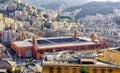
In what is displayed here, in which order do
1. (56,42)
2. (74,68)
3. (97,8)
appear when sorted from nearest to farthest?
(74,68)
(56,42)
(97,8)

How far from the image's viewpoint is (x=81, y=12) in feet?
250

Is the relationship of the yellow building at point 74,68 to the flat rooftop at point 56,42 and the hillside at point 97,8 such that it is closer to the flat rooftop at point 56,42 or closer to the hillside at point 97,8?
the flat rooftop at point 56,42

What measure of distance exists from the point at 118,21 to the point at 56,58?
148 ft

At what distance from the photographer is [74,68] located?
47.8 feet

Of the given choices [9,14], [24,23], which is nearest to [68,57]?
[24,23]

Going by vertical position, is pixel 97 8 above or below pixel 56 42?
above

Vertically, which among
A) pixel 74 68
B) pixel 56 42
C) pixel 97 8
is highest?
pixel 97 8

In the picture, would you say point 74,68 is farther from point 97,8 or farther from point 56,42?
point 97,8

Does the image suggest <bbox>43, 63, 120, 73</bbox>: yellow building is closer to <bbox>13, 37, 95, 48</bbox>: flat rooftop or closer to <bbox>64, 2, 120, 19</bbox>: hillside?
<bbox>13, 37, 95, 48</bbox>: flat rooftop

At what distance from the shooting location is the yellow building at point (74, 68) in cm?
1450

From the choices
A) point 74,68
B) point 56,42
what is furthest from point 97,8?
point 74,68

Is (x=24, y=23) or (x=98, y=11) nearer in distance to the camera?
(x=24, y=23)

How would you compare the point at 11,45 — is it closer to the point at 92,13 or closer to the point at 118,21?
the point at 118,21

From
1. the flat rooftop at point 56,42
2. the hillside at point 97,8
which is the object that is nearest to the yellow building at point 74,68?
the flat rooftop at point 56,42
